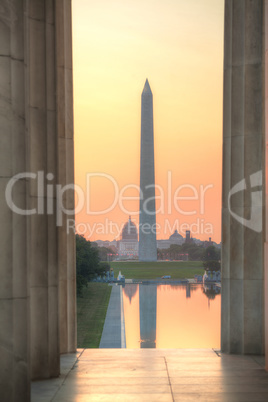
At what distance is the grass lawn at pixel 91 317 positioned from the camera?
3509 centimetres

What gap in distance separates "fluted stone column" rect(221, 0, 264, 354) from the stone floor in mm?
1087

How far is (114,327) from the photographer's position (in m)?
39.3

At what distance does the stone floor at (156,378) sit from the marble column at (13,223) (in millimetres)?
1675

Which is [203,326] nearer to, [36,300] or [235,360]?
[235,360]

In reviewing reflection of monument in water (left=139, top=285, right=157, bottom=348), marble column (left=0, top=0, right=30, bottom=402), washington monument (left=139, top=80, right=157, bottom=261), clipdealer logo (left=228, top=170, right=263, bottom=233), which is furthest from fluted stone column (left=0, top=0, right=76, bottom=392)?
washington monument (left=139, top=80, right=157, bottom=261)

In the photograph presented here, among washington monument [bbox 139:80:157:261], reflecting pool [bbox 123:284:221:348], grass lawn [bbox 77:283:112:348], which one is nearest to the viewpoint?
reflecting pool [bbox 123:284:221:348]

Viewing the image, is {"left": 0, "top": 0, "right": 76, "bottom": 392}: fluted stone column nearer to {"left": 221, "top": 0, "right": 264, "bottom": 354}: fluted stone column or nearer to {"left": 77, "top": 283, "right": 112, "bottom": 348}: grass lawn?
{"left": 221, "top": 0, "right": 264, "bottom": 354}: fluted stone column

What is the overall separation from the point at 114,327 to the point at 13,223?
3173 cm

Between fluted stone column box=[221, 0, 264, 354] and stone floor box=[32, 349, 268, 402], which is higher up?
fluted stone column box=[221, 0, 264, 354]

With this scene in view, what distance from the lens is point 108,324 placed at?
40.8 meters

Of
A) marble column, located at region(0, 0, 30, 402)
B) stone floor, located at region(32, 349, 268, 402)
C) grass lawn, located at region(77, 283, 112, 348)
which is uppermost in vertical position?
marble column, located at region(0, 0, 30, 402)

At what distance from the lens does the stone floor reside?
1021cm

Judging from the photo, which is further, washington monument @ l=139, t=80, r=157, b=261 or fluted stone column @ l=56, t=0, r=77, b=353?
washington monument @ l=139, t=80, r=157, b=261

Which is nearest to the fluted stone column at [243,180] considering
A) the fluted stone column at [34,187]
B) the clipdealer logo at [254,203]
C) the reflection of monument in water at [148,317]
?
the clipdealer logo at [254,203]
